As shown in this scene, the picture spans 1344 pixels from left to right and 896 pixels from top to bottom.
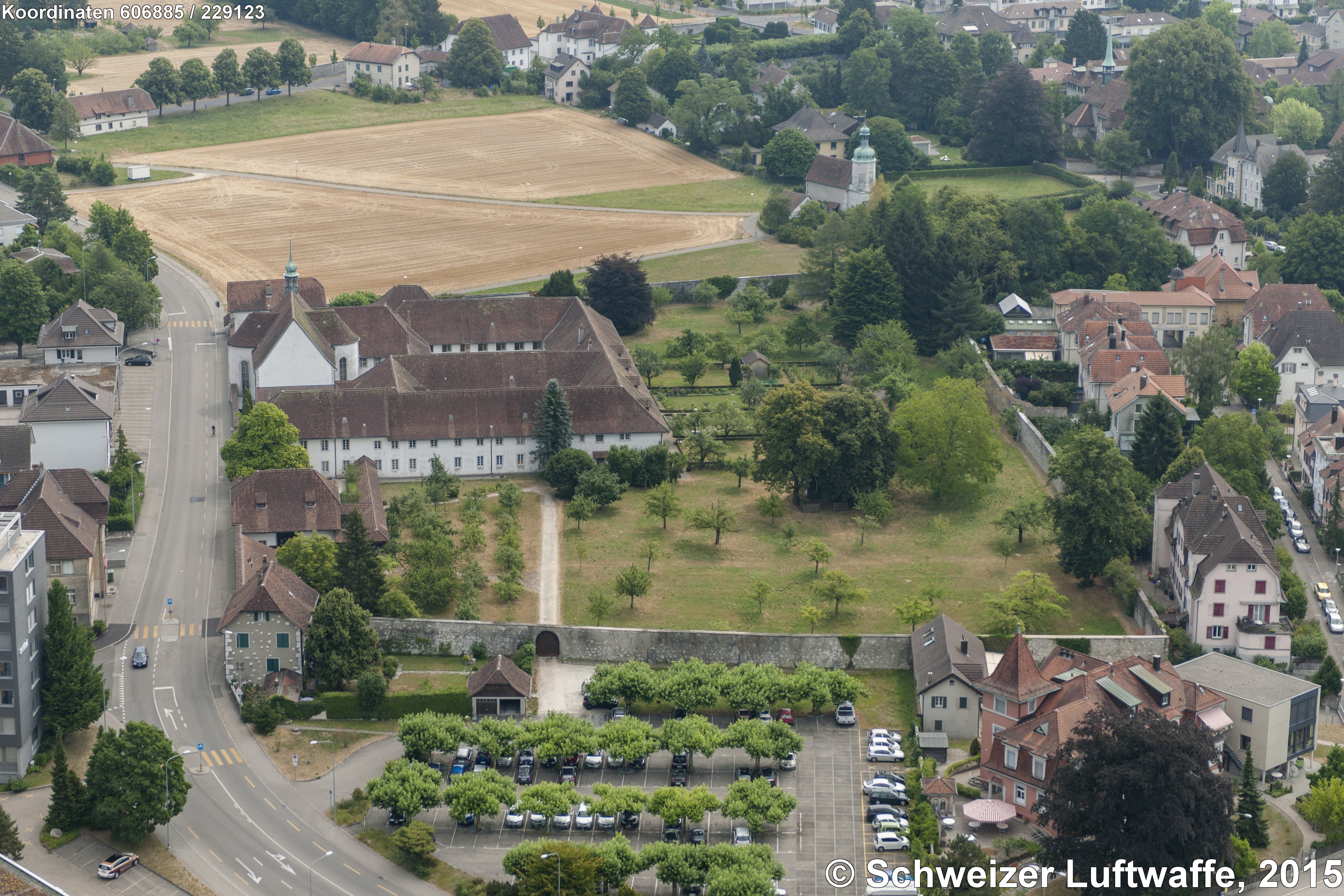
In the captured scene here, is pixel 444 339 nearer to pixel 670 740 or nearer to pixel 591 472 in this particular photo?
pixel 591 472

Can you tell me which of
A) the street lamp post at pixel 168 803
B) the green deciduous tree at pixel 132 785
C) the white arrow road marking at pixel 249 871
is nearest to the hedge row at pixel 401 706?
the street lamp post at pixel 168 803

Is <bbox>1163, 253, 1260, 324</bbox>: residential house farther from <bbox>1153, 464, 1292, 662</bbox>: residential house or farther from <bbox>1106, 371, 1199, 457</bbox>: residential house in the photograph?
<bbox>1153, 464, 1292, 662</bbox>: residential house

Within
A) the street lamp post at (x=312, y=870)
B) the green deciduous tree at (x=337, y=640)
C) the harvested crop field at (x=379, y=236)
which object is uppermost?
the green deciduous tree at (x=337, y=640)

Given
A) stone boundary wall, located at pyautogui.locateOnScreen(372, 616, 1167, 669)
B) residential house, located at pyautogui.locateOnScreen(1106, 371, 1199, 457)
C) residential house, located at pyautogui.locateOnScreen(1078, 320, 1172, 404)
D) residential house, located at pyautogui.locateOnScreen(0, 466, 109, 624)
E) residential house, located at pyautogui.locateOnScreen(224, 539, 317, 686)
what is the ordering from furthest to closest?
residential house, located at pyautogui.locateOnScreen(1078, 320, 1172, 404) < residential house, located at pyautogui.locateOnScreen(1106, 371, 1199, 457) < residential house, located at pyautogui.locateOnScreen(0, 466, 109, 624) < stone boundary wall, located at pyautogui.locateOnScreen(372, 616, 1167, 669) < residential house, located at pyautogui.locateOnScreen(224, 539, 317, 686)

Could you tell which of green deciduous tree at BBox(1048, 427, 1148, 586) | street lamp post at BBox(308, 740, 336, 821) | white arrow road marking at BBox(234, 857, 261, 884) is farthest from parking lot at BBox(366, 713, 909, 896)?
green deciduous tree at BBox(1048, 427, 1148, 586)

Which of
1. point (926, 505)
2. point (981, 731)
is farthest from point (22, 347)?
point (981, 731)

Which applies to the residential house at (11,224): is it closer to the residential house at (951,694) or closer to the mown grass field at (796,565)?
the mown grass field at (796,565)
